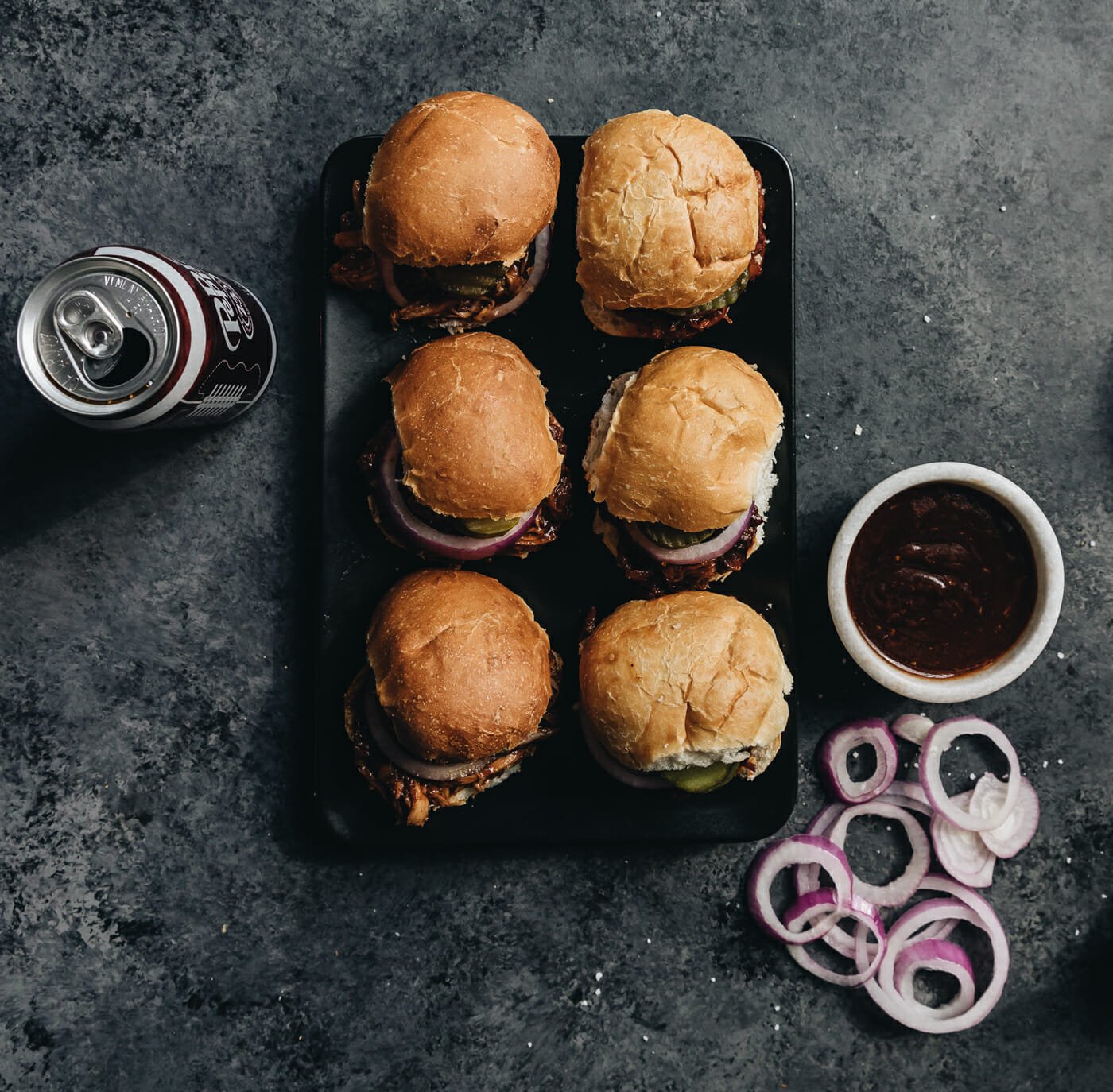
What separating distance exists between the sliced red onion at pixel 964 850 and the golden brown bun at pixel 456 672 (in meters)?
1.15

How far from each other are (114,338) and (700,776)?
61.4 inches

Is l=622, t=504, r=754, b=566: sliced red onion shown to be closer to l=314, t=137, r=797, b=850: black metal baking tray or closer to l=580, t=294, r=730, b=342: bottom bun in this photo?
→ l=314, t=137, r=797, b=850: black metal baking tray

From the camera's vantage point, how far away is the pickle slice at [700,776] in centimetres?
210

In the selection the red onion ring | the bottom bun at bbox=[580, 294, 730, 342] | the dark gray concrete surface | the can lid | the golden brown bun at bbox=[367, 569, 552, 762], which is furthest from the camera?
the red onion ring

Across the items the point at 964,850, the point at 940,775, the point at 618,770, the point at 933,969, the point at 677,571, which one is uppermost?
the point at 677,571

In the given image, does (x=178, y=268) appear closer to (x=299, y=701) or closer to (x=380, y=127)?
(x=380, y=127)

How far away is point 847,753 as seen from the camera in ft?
7.81

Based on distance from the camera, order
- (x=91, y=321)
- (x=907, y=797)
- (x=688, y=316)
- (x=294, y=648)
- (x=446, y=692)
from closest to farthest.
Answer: (x=91, y=321) → (x=446, y=692) → (x=688, y=316) → (x=294, y=648) → (x=907, y=797)

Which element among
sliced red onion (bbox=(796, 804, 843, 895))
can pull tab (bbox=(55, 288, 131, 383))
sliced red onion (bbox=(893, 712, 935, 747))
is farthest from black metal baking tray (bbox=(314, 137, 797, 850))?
can pull tab (bbox=(55, 288, 131, 383))

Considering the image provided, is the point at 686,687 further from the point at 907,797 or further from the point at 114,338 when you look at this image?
the point at 114,338

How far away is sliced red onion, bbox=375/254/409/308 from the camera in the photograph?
2156mm

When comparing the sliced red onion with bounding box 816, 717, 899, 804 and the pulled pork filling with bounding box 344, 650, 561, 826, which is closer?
the pulled pork filling with bounding box 344, 650, 561, 826

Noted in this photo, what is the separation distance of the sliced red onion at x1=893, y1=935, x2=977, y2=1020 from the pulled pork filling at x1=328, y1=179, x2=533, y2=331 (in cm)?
197

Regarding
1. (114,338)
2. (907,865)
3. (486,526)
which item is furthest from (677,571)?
(114,338)
